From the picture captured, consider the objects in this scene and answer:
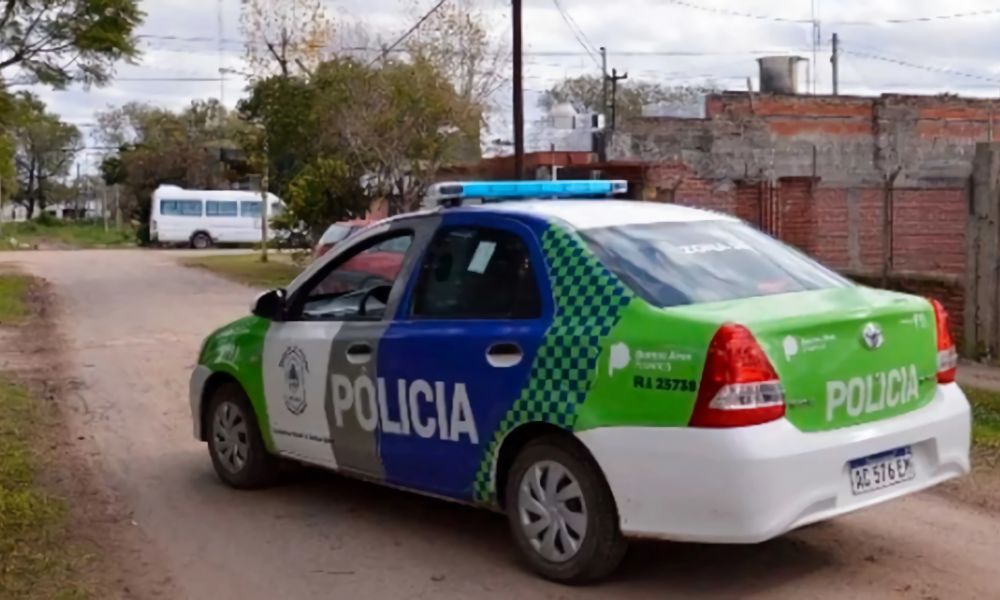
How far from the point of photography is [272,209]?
4997 centimetres

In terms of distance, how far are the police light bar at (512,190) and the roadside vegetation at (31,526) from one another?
2.53 metres

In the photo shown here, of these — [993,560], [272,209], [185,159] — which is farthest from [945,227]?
[185,159]

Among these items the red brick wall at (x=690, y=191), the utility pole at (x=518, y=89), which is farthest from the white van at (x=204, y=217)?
the red brick wall at (x=690, y=191)

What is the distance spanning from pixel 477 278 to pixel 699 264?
106cm

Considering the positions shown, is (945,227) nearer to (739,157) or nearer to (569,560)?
(739,157)

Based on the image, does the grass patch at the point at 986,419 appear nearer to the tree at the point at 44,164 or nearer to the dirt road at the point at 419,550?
the dirt road at the point at 419,550

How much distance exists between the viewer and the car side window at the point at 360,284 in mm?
7305

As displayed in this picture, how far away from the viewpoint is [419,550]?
274 inches

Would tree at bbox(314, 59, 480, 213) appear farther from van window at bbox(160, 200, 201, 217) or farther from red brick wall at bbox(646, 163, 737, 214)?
van window at bbox(160, 200, 201, 217)

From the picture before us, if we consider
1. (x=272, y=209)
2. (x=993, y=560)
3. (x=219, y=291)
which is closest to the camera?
(x=993, y=560)

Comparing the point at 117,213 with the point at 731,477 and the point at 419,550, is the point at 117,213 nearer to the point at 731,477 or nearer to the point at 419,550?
the point at 419,550

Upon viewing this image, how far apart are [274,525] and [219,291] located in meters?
20.1

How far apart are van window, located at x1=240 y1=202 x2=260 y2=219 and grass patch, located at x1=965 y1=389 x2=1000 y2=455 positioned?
159 ft

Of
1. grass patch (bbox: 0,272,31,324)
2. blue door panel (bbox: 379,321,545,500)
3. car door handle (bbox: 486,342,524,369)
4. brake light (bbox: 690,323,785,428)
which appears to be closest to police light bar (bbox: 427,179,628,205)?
blue door panel (bbox: 379,321,545,500)
